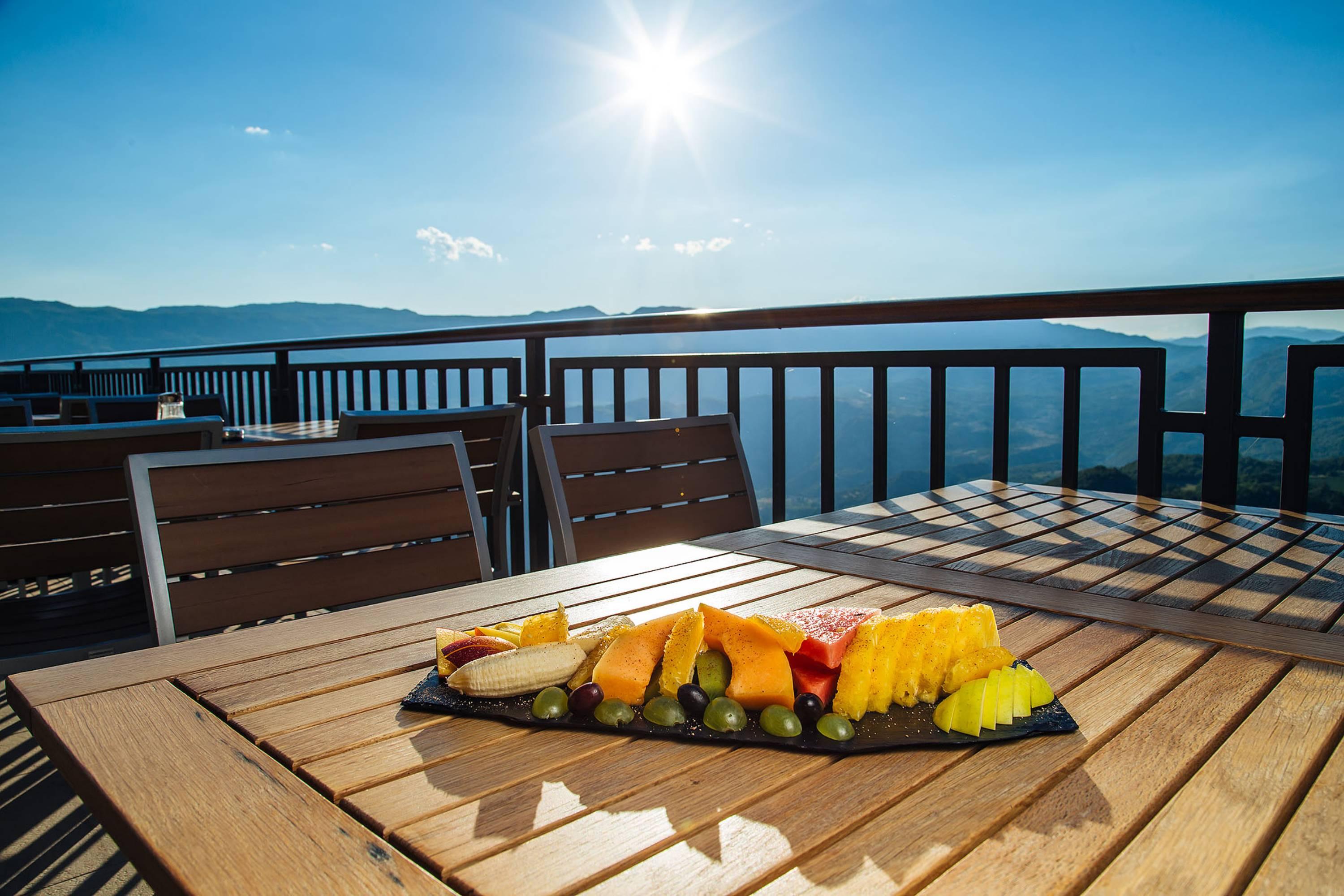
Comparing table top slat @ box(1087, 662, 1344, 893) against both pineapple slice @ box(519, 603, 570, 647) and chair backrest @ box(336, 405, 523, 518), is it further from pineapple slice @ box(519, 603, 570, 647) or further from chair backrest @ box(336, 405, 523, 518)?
chair backrest @ box(336, 405, 523, 518)

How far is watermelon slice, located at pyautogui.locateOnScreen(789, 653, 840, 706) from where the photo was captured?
67 cm

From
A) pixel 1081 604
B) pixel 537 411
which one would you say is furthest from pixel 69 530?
pixel 1081 604

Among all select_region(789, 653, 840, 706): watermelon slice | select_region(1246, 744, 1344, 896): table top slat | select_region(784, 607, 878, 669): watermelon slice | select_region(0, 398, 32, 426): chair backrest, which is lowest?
select_region(1246, 744, 1344, 896): table top slat

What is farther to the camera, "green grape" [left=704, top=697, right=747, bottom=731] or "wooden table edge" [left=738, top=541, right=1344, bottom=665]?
"wooden table edge" [left=738, top=541, right=1344, bottom=665]

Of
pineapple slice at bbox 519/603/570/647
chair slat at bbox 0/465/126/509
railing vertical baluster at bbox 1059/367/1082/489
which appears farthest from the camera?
railing vertical baluster at bbox 1059/367/1082/489

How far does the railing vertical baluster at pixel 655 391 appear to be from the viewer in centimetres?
283

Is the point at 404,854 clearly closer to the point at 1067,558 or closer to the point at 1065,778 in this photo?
the point at 1065,778

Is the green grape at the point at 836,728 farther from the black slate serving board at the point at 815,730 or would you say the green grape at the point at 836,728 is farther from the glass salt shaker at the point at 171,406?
the glass salt shaker at the point at 171,406

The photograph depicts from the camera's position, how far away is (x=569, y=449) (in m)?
1.78

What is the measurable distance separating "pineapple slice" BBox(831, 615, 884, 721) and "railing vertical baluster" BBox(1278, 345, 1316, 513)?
5.66 feet

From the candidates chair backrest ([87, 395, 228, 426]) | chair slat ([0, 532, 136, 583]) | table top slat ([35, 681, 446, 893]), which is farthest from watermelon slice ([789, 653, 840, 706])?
chair backrest ([87, 395, 228, 426])

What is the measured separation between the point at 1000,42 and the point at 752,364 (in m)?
37.9

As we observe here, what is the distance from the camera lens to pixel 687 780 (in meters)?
0.58

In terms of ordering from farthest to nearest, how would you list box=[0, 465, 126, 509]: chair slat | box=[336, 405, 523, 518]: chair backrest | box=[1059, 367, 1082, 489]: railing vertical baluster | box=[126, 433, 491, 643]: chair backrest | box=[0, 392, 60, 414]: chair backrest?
box=[0, 392, 60, 414]: chair backrest
box=[336, 405, 523, 518]: chair backrest
box=[1059, 367, 1082, 489]: railing vertical baluster
box=[0, 465, 126, 509]: chair slat
box=[126, 433, 491, 643]: chair backrest
